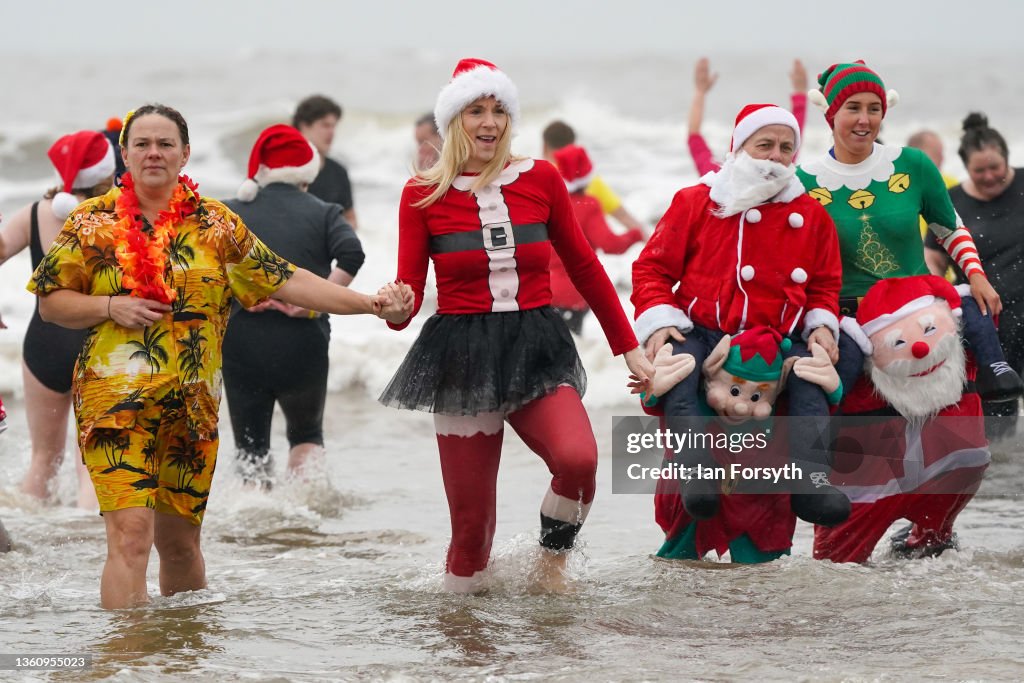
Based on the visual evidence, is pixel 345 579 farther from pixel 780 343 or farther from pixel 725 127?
pixel 725 127

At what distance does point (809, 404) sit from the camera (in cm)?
535

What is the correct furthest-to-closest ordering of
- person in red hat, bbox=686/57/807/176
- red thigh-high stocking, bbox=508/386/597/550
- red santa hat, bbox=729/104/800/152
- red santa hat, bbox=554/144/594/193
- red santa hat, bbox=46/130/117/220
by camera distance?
1. red santa hat, bbox=554/144/594/193
2. person in red hat, bbox=686/57/807/176
3. red santa hat, bbox=46/130/117/220
4. red santa hat, bbox=729/104/800/152
5. red thigh-high stocking, bbox=508/386/597/550

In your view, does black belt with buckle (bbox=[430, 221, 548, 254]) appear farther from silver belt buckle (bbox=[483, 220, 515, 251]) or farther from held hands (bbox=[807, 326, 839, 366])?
held hands (bbox=[807, 326, 839, 366])

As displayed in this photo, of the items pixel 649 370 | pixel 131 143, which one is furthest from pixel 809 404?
pixel 131 143

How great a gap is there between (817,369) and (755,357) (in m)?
0.26

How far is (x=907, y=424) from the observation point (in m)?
5.77

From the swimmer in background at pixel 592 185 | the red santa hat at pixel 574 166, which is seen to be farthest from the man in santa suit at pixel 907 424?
the swimmer in background at pixel 592 185

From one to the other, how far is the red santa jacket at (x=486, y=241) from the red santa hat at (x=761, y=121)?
82 centimetres

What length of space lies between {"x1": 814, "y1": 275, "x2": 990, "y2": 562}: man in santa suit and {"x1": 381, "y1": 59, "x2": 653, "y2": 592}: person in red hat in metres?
1.06

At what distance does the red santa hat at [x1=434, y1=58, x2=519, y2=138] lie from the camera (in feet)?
17.1

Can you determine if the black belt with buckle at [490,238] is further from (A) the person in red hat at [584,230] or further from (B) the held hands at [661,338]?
(A) the person in red hat at [584,230]

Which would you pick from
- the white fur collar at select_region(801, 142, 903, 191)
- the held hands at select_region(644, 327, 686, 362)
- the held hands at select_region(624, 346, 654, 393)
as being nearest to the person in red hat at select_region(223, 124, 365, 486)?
the held hands at select_region(644, 327, 686, 362)

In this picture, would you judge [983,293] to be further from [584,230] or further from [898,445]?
[584,230]

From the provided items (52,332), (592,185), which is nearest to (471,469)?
(52,332)
